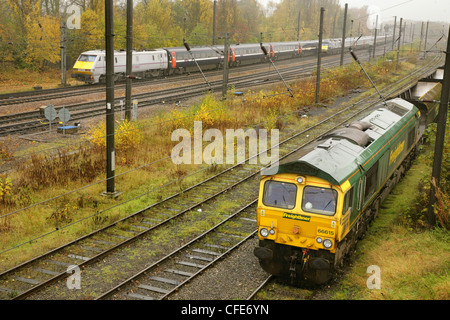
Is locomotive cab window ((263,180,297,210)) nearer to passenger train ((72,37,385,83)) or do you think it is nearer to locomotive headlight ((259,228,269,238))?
locomotive headlight ((259,228,269,238))

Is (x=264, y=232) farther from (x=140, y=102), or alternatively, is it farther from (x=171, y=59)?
(x=171, y=59)

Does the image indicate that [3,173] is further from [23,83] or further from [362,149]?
[23,83]

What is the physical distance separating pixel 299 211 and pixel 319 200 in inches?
20.1

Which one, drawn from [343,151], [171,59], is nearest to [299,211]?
[343,151]

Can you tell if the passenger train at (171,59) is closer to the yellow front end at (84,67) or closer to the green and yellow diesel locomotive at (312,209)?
the yellow front end at (84,67)

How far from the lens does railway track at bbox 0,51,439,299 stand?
11094mm

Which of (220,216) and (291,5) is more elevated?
(291,5)

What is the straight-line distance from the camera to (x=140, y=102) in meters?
31.4

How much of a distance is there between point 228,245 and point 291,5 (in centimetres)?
10880

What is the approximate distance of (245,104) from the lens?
30719mm

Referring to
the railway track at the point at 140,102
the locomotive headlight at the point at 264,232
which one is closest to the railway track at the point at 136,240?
the locomotive headlight at the point at 264,232

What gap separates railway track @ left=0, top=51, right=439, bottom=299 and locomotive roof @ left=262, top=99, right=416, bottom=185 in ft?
12.6
